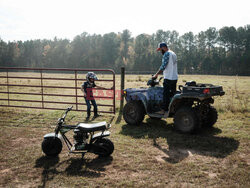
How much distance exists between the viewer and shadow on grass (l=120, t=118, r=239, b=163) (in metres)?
5.18

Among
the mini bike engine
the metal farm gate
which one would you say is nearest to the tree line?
the metal farm gate

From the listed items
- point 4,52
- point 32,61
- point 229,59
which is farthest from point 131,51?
point 4,52

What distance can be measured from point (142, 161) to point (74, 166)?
4.48 feet

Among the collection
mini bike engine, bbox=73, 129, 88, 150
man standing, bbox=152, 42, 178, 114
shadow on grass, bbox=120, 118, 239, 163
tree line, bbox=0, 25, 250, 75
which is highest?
tree line, bbox=0, 25, 250, 75

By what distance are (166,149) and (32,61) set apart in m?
105

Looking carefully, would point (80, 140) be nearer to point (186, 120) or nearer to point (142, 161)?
point (142, 161)

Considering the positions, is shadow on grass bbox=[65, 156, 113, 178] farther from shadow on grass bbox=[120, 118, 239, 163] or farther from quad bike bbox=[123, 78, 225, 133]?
quad bike bbox=[123, 78, 225, 133]

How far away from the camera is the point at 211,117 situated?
6980mm

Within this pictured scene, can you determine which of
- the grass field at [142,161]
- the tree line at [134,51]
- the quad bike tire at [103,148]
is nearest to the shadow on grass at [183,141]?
the grass field at [142,161]

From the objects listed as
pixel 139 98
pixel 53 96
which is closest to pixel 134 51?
pixel 53 96

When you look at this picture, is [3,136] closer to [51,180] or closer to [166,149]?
[51,180]

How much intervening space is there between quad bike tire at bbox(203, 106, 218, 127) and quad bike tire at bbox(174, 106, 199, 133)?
103cm

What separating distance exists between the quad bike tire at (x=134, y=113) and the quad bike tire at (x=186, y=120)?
1.24 meters

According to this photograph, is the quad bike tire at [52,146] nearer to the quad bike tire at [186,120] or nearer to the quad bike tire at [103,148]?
the quad bike tire at [103,148]
